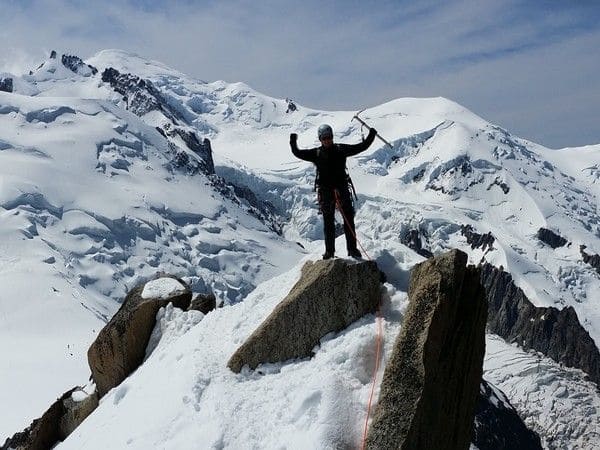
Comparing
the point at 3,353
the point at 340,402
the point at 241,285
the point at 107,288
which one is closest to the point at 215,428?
the point at 340,402

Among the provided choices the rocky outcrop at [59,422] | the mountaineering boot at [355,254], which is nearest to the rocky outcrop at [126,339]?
the rocky outcrop at [59,422]

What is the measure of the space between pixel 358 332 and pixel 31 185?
177 m

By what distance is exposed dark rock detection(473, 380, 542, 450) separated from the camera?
108438mm

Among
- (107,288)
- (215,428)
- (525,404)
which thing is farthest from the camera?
(525,404)

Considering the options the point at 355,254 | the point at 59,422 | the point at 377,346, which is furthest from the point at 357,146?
the point at 59,422

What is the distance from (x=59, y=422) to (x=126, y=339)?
10.3 ft

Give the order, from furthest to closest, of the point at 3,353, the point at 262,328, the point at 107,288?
the point at 107,288, the point at 3,353, the point at 262,328

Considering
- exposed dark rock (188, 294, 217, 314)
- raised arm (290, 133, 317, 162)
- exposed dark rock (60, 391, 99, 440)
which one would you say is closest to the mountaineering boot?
raised arm (290, 133, 317, 162)

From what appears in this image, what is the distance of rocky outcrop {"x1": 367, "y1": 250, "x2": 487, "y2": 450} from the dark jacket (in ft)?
11.6

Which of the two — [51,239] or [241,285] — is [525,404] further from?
[51,239]

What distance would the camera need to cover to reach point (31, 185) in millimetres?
177625

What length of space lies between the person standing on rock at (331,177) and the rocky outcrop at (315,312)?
1095 millimetres

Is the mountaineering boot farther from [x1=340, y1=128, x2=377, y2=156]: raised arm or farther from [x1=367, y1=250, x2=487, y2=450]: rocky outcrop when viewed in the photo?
[x1=367, y1=250, x2=487, y2=450]: rocky outcrop

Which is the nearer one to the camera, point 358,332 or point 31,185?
point 358,332
